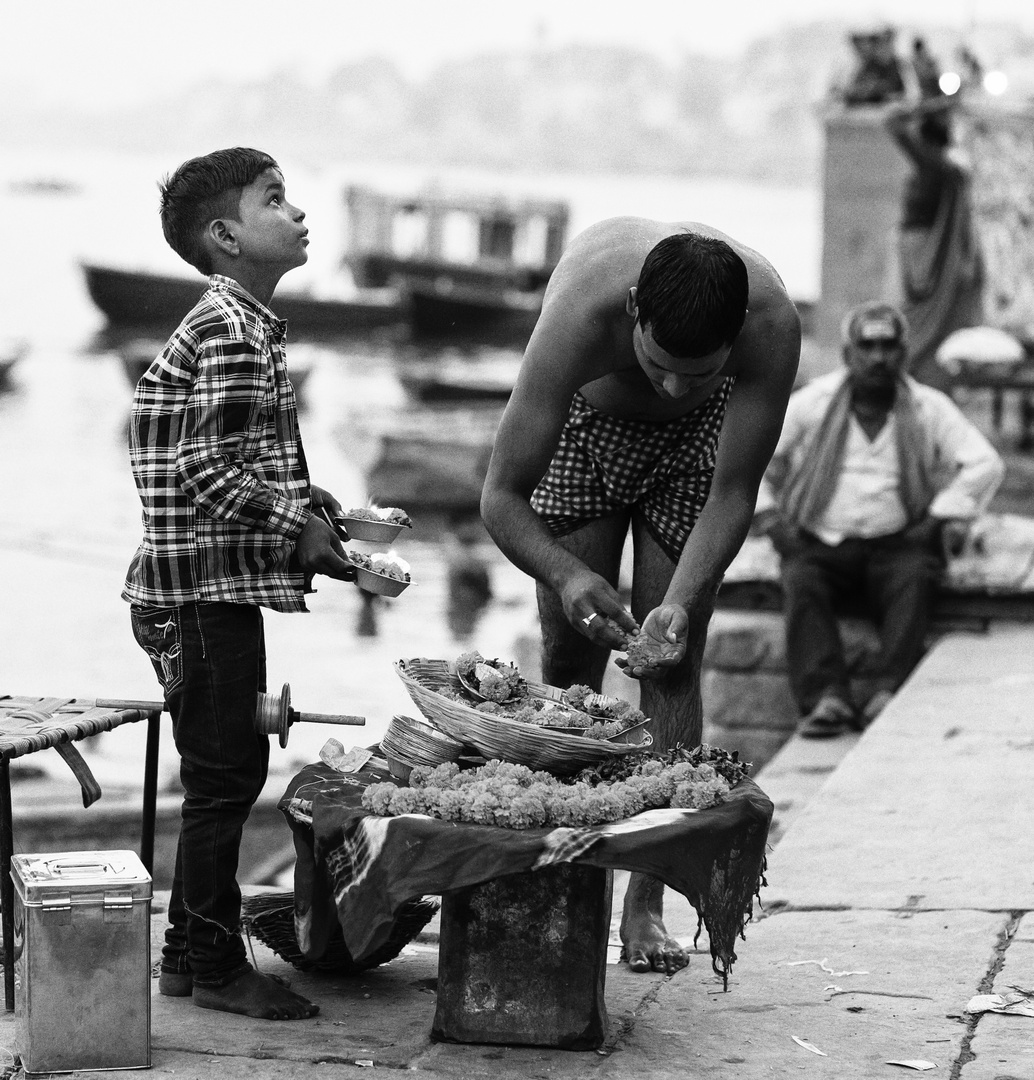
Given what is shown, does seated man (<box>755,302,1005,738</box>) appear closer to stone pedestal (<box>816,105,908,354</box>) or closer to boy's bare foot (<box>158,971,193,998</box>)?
boy's bare foot (<box>158,971,193,998</box>)

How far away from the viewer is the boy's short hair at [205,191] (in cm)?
329

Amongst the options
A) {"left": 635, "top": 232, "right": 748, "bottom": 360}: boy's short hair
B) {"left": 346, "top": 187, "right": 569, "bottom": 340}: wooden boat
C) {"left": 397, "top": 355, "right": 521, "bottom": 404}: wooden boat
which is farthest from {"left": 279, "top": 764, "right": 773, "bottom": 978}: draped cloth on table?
{"left": 346, "top": 187, "right": 569, "bottom": 340}: wooden boat

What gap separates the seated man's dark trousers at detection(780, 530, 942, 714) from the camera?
22.1 feet

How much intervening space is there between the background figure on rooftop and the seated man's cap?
22.5ft

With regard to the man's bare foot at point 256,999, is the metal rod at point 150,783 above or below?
above

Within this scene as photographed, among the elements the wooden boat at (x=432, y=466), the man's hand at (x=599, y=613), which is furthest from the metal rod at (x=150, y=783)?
the wooden boat at (x=432, y=466)

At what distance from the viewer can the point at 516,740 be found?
3.11 meters

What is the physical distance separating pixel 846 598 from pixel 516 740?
14.0ft

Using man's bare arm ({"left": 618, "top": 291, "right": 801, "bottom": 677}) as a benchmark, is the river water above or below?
below

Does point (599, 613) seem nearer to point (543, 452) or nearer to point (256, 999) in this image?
point (543, 452)

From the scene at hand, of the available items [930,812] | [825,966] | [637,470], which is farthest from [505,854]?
[930,812]

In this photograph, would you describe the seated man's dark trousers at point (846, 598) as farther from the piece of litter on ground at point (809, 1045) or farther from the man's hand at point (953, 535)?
the piece of litter on ground at point (809, 1045)

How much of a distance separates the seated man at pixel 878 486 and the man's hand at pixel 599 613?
3.61 m

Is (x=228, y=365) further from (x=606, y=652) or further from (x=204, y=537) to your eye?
(x=606, y=652)
